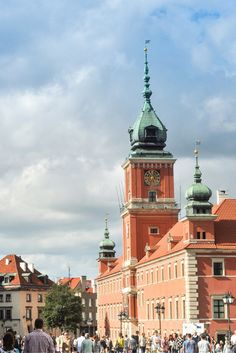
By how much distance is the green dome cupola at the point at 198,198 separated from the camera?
71562 millimetres

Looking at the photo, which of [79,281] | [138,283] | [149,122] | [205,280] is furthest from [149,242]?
[79,281]

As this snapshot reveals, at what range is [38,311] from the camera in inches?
5037

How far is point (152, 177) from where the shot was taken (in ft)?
331

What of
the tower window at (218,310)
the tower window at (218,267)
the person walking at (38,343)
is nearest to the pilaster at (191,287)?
the tower window at (218,310)

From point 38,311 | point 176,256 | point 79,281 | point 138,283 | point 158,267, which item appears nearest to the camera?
point 176,256

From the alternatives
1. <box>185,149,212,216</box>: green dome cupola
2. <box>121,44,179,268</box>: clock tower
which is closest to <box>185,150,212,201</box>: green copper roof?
<box>185,149,212,216</box>: green dome cupola

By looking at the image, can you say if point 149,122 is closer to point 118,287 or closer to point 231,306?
point 118,287

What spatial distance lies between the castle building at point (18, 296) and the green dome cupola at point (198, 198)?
56.6 metres

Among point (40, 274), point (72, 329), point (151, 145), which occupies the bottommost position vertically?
point (72, 329)

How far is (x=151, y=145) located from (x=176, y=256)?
29.0 meters

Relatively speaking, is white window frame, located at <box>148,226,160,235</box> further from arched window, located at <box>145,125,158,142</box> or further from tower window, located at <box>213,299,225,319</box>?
tower window, located at <box>213,299,225,319</box>

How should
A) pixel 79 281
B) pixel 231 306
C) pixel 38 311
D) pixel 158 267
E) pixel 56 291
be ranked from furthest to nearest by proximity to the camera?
pixel 79 281, pixel 38 311, pixel 56 291, pixel 158 267, pixel 231 306

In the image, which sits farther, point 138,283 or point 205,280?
point 138,283

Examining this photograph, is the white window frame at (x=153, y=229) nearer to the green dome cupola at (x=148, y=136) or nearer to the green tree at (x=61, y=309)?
the green dome cupola at (x=148, y=136)
